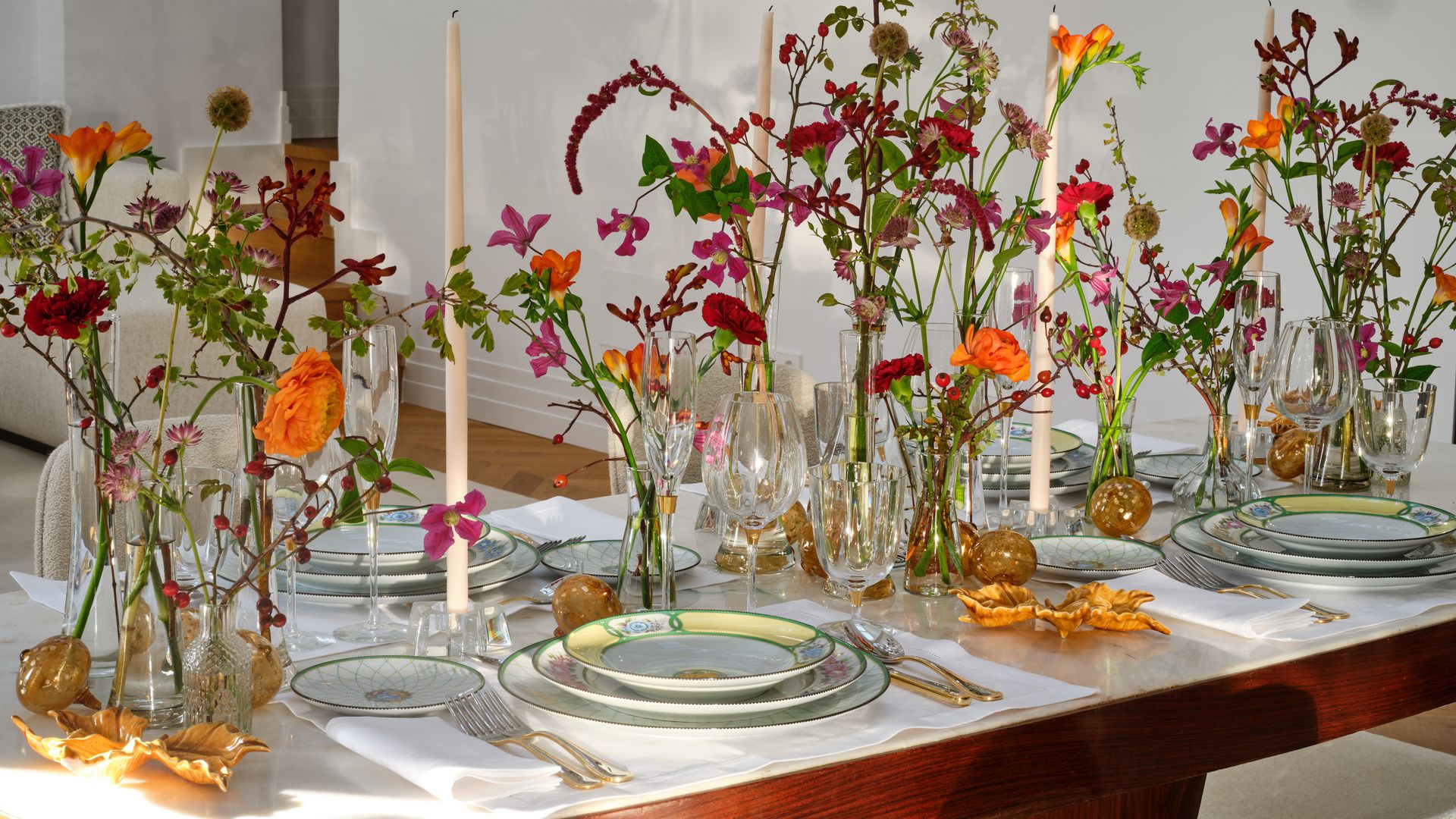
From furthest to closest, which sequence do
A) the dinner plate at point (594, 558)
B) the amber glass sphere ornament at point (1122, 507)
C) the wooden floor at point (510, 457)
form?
the wooden floor at point (510, 457)
the amber glass sphere ornament at point (1122, 507)
the dinner plate at point (594, 558)

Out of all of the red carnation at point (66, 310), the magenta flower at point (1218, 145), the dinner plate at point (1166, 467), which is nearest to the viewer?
the red carnation at point (66, 310)

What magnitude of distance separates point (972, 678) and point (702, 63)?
3718 millimetres

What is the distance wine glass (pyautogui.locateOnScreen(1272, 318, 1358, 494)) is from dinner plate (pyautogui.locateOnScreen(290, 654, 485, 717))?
965 mm

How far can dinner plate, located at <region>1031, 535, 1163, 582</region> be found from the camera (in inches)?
54.8

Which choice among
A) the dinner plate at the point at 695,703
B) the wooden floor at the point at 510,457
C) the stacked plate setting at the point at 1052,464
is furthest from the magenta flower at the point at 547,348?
the wooden floor at the point at 510,457

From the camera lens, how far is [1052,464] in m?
1.83

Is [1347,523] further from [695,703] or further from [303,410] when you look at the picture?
[303,410]

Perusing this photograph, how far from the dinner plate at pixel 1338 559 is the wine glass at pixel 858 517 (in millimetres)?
419

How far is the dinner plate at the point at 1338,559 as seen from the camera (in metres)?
1.37

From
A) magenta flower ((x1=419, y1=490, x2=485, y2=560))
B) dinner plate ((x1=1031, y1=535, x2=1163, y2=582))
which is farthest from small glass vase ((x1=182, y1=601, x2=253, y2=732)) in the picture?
dinner plate ((x1=1031, y1=535, x2=1163, y2=582))

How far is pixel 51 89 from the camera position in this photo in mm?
7016

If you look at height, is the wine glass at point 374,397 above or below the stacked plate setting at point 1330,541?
above

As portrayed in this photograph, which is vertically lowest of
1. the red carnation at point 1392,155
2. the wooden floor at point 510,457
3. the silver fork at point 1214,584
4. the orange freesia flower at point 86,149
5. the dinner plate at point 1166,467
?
the wooden floor at point 510,457

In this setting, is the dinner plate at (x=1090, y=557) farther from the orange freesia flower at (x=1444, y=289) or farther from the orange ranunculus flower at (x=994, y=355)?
the orange freesia flower at (x=1444, y=289)
